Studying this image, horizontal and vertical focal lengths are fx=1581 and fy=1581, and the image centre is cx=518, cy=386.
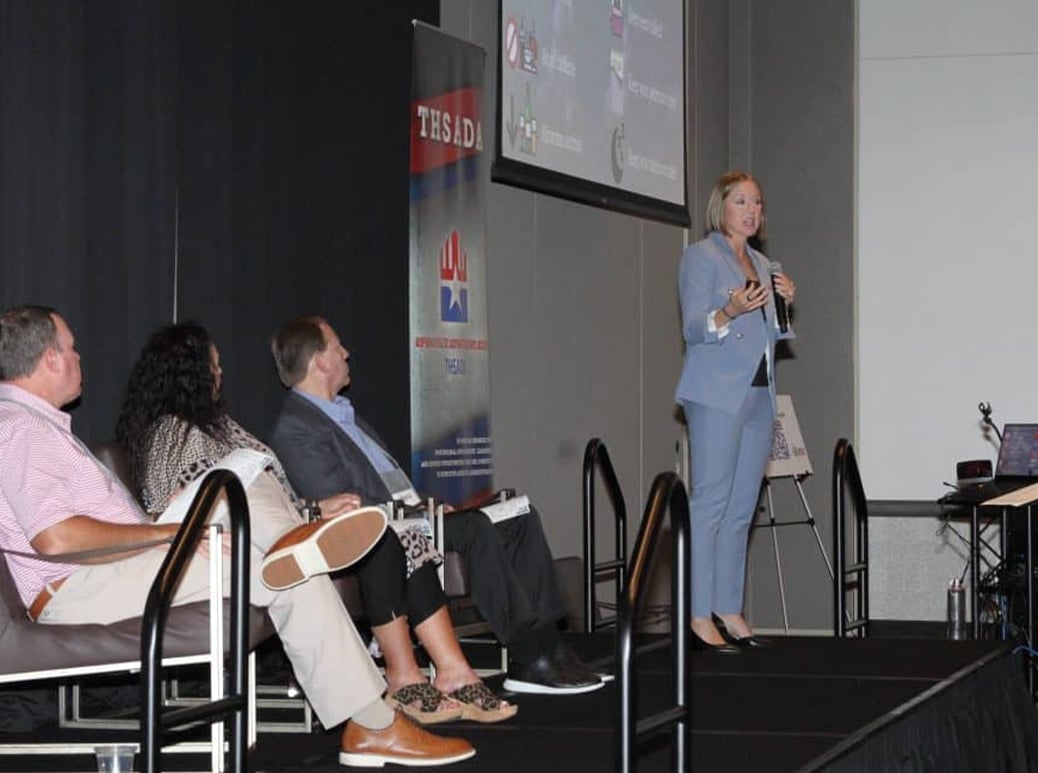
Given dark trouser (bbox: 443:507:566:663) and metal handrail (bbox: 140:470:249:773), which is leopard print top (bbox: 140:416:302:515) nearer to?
dark trouser (bbox: 443:507:566:663)

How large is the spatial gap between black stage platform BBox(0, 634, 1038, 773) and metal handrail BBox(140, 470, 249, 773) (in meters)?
0.42

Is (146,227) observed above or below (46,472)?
above

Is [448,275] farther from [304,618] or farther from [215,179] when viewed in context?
[304,618]

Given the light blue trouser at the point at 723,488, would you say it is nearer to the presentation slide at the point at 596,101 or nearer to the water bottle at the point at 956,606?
the presentation slide at the point at 596,101

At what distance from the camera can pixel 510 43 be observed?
650cm

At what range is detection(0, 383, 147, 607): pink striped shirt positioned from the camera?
3346mm

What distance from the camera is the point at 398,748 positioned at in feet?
11.2

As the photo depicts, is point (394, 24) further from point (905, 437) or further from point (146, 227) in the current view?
point (905, 437)

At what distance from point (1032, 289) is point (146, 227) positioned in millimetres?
6181

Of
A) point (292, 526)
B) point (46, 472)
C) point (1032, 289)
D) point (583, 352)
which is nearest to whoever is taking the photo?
point (46, 472)

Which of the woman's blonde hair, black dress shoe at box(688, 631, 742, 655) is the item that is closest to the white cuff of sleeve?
the woman's blonde hair

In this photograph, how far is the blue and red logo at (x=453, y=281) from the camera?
19.6 feet

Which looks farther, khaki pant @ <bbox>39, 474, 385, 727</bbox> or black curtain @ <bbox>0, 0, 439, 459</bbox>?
black curtain @ <bbox>0, 0, 439, 459</bbox>

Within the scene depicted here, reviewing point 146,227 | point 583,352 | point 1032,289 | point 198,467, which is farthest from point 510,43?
point 1032,289
